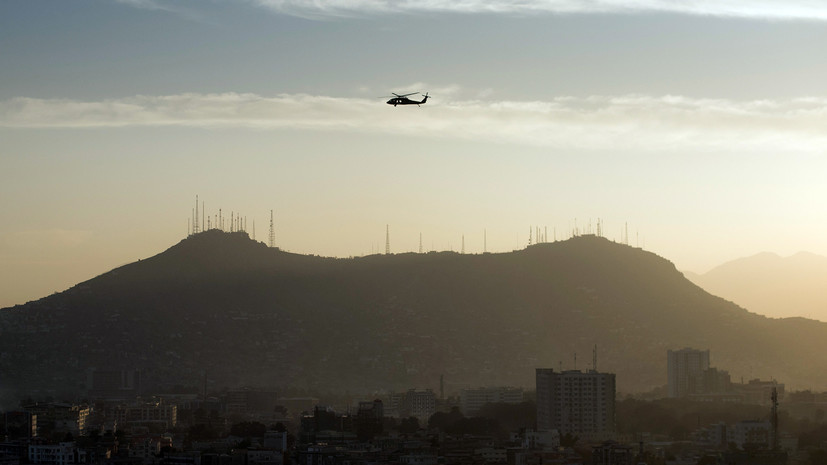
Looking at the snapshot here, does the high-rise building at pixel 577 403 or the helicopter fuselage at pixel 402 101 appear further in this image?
the high-rise building at pixel 577 403

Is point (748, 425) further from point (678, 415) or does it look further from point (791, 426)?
point (678, 415)

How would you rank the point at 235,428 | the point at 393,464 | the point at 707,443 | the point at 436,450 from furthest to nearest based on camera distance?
the point at 235,428 < the point at 707,443 < the point at 436,450 < the point at 393,464

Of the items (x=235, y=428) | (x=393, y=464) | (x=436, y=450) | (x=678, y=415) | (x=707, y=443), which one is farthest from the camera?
(x=678, y=415)

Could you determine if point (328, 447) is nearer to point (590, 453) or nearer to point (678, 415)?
point (590, 453)

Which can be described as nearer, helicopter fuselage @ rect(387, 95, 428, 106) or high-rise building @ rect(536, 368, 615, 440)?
helicopter fuselage @ rect(387, 95, 428, 106)

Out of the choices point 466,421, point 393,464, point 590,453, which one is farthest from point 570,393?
point 393,464

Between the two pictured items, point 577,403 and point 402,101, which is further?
point 577,403

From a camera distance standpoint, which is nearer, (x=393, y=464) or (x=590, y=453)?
(x=393, y=464)

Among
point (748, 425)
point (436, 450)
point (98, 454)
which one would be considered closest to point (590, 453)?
point (436, 450)
